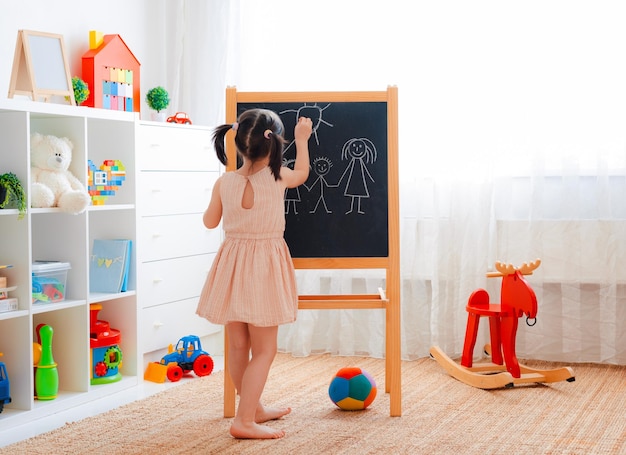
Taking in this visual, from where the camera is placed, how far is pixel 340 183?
314cm

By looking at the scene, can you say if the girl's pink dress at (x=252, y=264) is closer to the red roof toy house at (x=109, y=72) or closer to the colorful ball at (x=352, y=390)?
the colorful ball at (x=352, y=390)

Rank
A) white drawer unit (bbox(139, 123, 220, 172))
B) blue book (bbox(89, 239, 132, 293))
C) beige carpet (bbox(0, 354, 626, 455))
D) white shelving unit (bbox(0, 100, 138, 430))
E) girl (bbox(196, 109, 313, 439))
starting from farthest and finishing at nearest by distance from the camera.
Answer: white drawer unit (bbox(139, 123, 220, 172)) → blue book (bbox(89, 239, 132, 293)) → white shelving unit (bbox(0, 100, 138, 430)) → girl (bbox(196, 109, 313, 439)) → beige carpet (bbox(0, 354, 626, 455))

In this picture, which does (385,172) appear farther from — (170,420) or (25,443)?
(25,443)

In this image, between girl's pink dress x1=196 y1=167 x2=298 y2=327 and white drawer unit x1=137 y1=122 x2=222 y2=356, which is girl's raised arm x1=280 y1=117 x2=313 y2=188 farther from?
white drawer unit x1=137 y1=122 x2=222 y2=356

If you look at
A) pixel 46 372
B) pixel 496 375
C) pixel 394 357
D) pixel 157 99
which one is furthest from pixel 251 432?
pixel 157 99

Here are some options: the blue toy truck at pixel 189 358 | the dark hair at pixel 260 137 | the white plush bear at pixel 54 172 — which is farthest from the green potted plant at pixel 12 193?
the blue toy truck at pixel 189 358

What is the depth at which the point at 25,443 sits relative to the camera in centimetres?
278

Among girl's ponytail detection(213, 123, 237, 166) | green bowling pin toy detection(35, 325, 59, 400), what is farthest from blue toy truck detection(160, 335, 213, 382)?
girl's ponytail detection(213, 123, 237, 166)

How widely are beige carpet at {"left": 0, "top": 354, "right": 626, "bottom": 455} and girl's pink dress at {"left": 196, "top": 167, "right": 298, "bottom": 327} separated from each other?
0.41 meters

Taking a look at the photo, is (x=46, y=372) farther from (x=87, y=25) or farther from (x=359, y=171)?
(x=87, y=25)

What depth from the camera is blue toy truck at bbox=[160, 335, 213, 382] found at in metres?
3.74

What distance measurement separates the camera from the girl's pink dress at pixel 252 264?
2.82 meters

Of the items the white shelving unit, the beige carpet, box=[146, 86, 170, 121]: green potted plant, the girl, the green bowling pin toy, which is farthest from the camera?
box=[146, 86, 170, 121]: green potted plant

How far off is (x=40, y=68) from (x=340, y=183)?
1.21m
